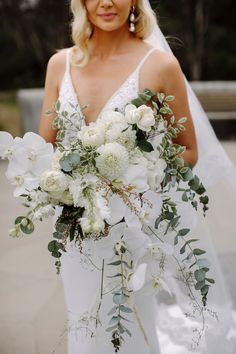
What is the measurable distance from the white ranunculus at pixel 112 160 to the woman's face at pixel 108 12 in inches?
30.6

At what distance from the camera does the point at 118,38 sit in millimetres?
2758

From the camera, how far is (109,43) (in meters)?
2.75

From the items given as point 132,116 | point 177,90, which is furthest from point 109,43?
point 132,116

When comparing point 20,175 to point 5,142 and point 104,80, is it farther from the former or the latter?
point 104,80

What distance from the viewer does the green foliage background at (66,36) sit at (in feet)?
53.0

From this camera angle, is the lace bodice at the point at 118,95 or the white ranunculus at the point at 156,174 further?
the lace bodice at the point at 118,95

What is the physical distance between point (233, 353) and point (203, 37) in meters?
13.5

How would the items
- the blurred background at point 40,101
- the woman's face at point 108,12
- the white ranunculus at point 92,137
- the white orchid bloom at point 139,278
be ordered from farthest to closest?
the blurred background at point 40,101, the woman's face at point 108,12, the white ranunculus at point 92,137, the white orchid bloom at point 139,278

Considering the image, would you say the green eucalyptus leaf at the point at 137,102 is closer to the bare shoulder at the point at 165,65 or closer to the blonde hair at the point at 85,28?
the bare shoulder at the point at 165,65

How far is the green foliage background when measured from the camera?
16.1 metres

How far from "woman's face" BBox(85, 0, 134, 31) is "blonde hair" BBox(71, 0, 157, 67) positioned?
10 centimetres

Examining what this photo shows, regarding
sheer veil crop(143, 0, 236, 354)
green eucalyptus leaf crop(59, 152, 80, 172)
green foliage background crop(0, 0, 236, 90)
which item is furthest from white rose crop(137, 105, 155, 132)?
green foliage background crop(0, 0, 236, 90)

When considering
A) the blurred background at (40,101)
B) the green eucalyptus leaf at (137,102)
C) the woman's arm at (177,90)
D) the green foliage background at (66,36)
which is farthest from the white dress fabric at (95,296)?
the green foliage background at (66,36)

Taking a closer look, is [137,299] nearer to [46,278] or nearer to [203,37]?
[46,278]
